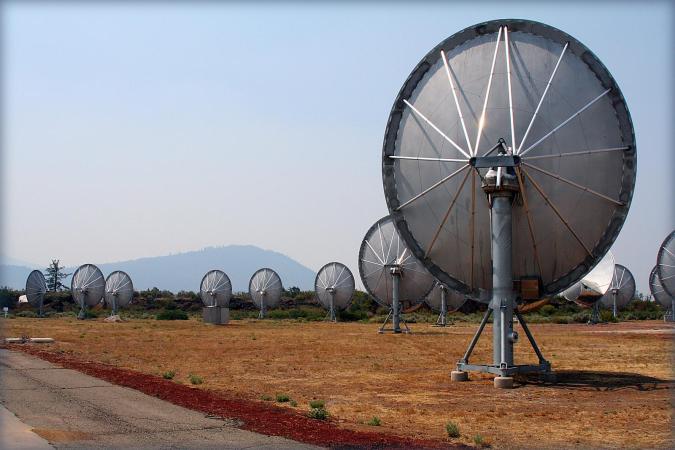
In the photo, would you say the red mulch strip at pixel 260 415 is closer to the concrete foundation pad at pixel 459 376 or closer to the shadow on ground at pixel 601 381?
the concrete foundation pad at pixel 459 376

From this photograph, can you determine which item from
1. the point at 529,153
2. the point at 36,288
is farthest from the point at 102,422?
the point at 36,288

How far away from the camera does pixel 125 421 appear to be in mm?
16656

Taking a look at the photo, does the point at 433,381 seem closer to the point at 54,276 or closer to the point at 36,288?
the point at 36,288

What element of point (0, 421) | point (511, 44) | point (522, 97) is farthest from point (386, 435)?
point (511, 44)

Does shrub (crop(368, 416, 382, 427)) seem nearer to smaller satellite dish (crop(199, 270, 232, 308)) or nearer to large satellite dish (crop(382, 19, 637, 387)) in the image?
large satellite dish (crop(382, 19, 637, 387))

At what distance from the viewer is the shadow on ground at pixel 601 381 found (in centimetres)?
2306

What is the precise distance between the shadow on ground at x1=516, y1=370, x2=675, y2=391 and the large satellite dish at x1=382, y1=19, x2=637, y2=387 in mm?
808

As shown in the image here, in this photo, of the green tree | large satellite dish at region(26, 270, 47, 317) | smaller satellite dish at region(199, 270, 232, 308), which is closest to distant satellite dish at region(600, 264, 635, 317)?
smaller satellite dish at region(199, 270, 232, 308)

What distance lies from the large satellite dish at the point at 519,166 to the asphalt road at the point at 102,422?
11118mm

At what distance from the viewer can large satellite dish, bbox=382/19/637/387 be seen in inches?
935

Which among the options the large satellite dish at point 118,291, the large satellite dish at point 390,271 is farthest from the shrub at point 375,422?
the large satellite dish at point 118,291

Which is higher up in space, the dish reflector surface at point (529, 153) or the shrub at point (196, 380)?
the dish reflector surface at point (529, 153)

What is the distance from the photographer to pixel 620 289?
83.8m

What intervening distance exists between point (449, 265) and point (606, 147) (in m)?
6.74
